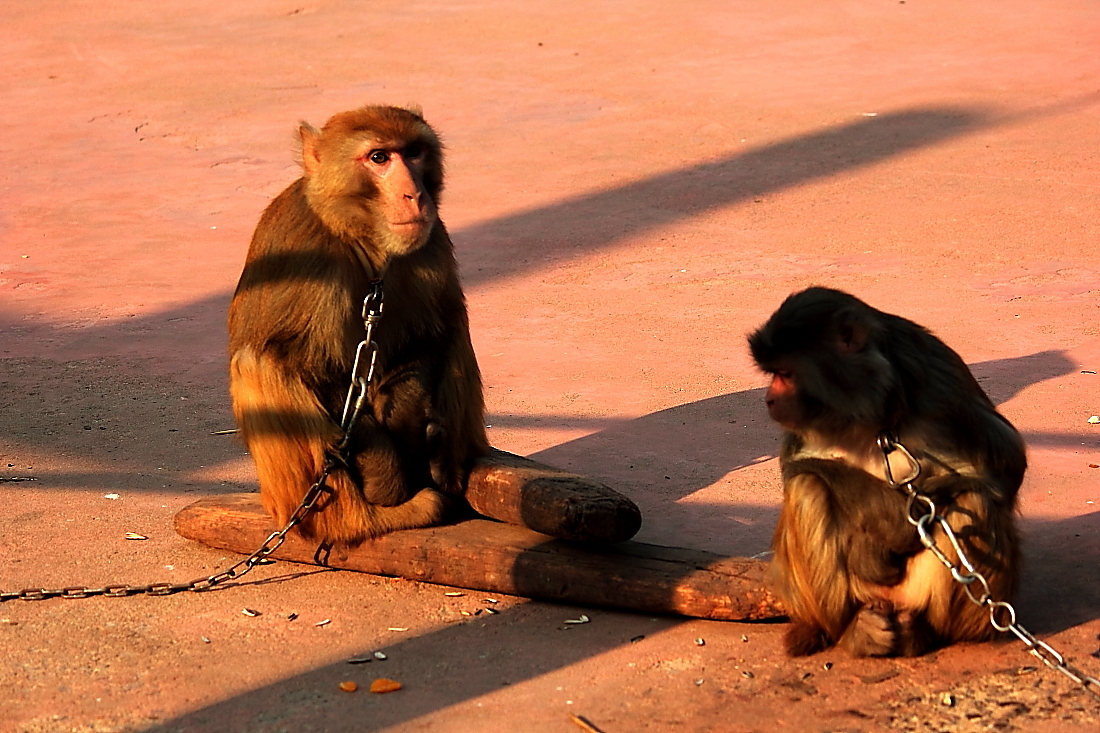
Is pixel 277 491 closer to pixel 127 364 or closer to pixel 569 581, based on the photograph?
pixel 569 581

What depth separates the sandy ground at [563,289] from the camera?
4797 mm

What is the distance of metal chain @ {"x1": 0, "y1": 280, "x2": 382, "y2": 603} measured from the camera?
18.0 feet

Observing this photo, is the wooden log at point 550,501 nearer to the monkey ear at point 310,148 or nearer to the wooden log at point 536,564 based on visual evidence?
the wooden log at point 536,564

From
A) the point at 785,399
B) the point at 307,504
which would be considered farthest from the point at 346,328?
the point at 785,399

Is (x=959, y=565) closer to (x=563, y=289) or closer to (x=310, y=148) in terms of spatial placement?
(x=310, y=148)

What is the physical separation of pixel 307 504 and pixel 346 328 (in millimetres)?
665

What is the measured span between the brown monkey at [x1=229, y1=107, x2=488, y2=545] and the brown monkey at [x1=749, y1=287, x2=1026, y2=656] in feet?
5.24

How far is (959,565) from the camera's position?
469 cm

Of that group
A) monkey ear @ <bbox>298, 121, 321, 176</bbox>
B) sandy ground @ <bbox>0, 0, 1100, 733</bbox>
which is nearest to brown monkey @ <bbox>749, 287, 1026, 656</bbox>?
sandy ground @ <bbox>0, 0, 1100, 733</bbox>

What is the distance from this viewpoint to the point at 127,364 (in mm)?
8414

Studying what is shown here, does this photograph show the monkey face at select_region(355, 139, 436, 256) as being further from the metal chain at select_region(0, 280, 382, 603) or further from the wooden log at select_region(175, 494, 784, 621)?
the wooden log at select_region(175, 494, 784, 621)

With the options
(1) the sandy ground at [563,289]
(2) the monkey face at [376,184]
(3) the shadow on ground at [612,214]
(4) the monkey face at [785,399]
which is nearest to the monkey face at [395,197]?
(2) the monkey face at [376,184]

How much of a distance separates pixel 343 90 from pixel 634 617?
1014 centimetres

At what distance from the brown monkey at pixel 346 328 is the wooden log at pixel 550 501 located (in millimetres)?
156
